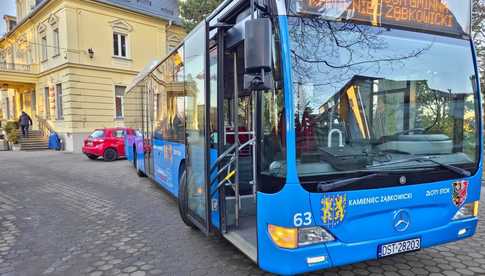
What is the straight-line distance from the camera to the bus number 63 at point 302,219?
2504mm

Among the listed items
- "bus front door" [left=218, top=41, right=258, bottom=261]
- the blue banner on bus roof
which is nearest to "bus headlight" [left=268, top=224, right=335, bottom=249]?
"bus front door" [left=218, top=41, right=258, bottom=261]

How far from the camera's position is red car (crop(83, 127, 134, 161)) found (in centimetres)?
1397

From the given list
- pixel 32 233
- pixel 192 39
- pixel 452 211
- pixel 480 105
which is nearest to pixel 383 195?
pixel 452 211

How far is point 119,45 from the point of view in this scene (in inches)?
843

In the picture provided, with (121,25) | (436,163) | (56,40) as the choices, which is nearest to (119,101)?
(121,25)

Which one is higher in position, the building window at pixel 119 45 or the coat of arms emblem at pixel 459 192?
the building window at pixel 119 45

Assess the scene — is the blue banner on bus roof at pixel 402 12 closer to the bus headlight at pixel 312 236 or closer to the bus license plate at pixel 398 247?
the bus headlight at pixel 312 236

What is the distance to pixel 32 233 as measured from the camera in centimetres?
485

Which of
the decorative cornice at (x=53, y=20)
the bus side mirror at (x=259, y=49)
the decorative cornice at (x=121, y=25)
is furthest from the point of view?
the decorative cornice at (x=121, y=25)

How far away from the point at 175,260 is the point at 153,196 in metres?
3.63

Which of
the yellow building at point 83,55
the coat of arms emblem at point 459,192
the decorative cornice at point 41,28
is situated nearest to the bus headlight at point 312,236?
the coat of arms emblem at point 459,192

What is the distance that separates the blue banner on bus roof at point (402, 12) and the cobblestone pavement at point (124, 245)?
8.22ft

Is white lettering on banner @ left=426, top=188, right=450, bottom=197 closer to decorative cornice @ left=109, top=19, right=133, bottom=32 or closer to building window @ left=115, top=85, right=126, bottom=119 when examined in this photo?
building window @ left=115, top=85, right=126, bottom=119

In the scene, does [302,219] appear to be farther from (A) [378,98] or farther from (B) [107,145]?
(B) [107,145]
